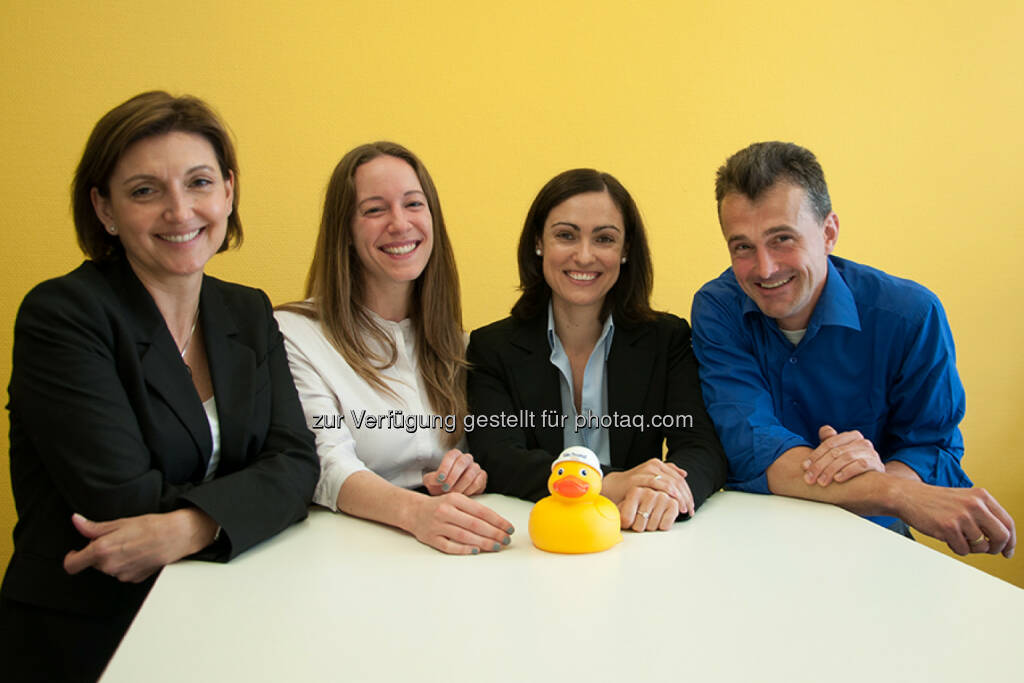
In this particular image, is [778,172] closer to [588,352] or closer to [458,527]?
[588,352]

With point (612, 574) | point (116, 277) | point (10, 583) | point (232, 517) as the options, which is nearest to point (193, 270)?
point (116, 277)

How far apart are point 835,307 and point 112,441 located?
160 cm

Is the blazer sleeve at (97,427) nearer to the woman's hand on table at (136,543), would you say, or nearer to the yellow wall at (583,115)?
the woman's hand on table at (136,543)

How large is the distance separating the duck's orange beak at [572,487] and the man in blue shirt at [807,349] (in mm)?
594

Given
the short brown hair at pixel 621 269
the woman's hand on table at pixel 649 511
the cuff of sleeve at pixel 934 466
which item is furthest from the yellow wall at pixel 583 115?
the woman's hand on table at pixel 649 511

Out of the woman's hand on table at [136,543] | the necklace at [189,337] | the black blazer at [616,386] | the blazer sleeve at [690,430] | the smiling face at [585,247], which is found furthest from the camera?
the smiling face at [585,247]

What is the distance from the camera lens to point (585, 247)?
1911 millimetres

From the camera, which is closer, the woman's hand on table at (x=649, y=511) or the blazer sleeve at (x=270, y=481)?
the blazer sleeve at (x=270, y=481)

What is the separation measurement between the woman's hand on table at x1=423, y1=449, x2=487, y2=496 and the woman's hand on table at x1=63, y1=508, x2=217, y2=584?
54 cm

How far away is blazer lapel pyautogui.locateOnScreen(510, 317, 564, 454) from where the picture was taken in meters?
1.89

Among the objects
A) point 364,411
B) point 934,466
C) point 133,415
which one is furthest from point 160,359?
point 934,466

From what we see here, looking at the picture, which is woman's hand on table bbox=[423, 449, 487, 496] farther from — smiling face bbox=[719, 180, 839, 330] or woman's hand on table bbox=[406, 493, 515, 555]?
smiling face bbox=[719, 180, 839, 330]

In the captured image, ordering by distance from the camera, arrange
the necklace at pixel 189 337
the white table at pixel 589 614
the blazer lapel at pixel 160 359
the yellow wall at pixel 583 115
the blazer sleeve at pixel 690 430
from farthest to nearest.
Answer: the yellow wall at pixel 583 115 → the blazer sleeve at pixel 690 430 → the necklace at pixel 189 337 → the blazer lapel at pixel 160 359 → the white table at pixel 589 614

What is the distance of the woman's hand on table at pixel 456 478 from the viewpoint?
1.63 m
